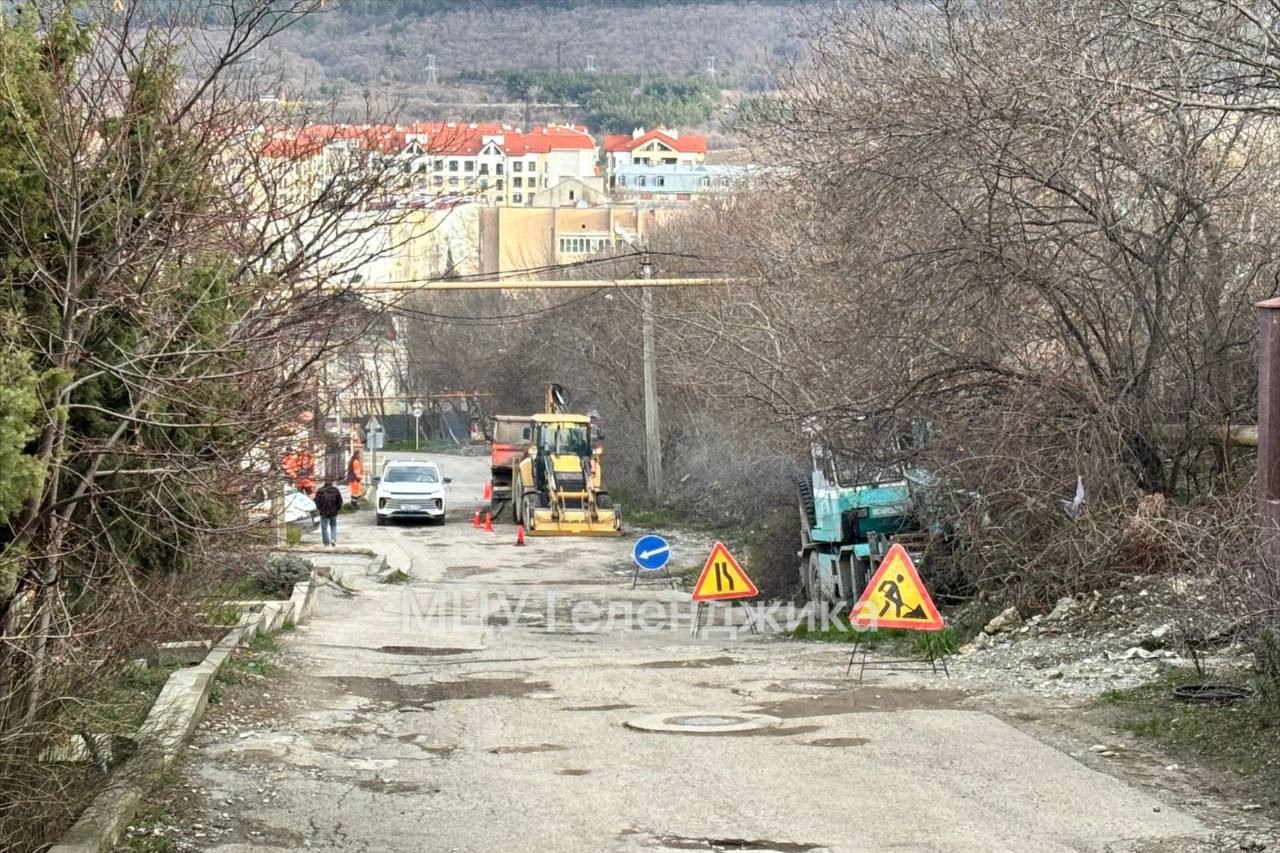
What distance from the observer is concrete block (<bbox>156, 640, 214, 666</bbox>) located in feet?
49.0

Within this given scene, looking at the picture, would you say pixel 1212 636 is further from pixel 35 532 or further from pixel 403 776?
pixel 35 532

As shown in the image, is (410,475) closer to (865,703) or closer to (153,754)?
(865,703)

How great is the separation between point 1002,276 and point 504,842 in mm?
11114

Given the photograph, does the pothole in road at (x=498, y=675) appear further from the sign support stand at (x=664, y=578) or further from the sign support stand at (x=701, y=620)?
the sign support stand at (x=664, y=578)

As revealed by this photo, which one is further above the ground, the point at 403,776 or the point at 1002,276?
the point at 1002,276

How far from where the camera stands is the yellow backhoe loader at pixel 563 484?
42219mm

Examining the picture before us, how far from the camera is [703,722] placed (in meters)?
12.9

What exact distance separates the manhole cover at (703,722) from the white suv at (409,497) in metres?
34.0

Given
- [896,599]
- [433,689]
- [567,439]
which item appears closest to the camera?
[896,599]

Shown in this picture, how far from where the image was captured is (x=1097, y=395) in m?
18.1

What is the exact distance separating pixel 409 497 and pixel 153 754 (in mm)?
37051

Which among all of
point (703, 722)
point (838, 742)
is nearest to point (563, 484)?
point (703, 722)

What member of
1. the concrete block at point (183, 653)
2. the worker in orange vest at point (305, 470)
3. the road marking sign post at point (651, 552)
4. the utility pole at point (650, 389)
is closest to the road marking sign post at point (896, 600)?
the worker in orange vest at point (305, 470)

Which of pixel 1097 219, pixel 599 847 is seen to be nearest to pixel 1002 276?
pixel 1097 219
